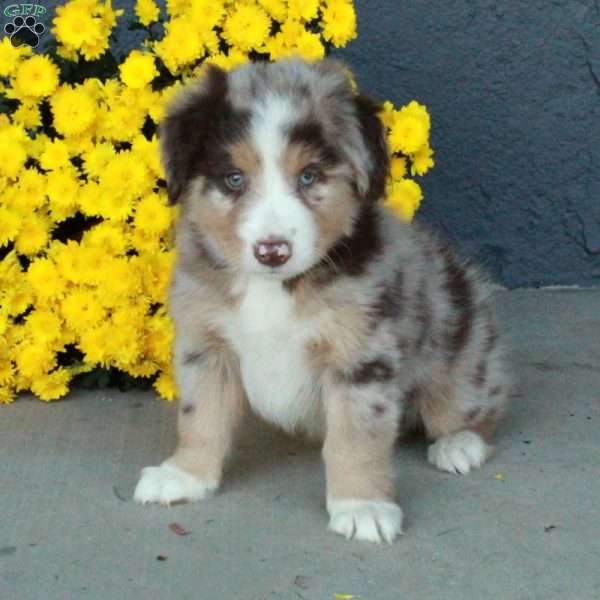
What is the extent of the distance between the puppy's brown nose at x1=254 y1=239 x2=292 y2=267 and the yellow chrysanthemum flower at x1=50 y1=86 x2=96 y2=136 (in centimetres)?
157

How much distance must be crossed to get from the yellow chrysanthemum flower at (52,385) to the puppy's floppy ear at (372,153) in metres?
1.71

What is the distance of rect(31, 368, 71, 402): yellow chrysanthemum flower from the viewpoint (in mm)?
5086

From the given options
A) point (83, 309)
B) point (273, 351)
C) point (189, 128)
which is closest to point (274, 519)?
point (273, 351)

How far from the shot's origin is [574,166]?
6703 mm

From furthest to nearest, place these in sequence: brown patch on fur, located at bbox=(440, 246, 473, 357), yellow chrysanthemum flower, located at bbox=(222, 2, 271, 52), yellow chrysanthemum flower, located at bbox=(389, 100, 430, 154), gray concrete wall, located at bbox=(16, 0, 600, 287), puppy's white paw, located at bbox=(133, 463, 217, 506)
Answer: gray concrete wall, located at bbox=(16, 0, 600, 287)
yellow chrysanthemum flower, located at bbox=(389, 100, 430, 154)
yellow chrysanthemum flower, located at bbox=(222, 2, 271, 52)
brown patch on fur, located at bbox=(440, 246, 473, 357)
puppy's white paw, located at bbox=(133, 463, 217, 506)

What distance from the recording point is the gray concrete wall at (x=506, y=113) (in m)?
6.50

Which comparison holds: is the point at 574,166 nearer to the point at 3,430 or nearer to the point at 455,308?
the point at 455,308

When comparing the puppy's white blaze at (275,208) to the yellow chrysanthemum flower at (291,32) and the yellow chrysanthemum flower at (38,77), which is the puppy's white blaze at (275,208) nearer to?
the yellow chrysanthemum flower at (291,32)

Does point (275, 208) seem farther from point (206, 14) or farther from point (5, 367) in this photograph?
point (5, 367)

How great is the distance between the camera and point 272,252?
369 centimetres

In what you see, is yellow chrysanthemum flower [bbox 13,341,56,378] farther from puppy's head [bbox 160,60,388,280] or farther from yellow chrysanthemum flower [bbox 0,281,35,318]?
puppy's head [bbox 160,60,388,280]

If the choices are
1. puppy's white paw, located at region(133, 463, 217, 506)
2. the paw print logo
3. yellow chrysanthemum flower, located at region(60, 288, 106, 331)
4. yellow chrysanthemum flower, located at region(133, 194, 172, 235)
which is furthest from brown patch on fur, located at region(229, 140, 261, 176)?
the paw print logo

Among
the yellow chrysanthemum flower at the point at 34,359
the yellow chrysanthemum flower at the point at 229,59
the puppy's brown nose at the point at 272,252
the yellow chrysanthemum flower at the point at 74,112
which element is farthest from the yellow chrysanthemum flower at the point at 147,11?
the puppy's brown nose at the point at 272,252

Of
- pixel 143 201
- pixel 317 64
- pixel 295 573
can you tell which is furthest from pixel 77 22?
pixel 295 573
